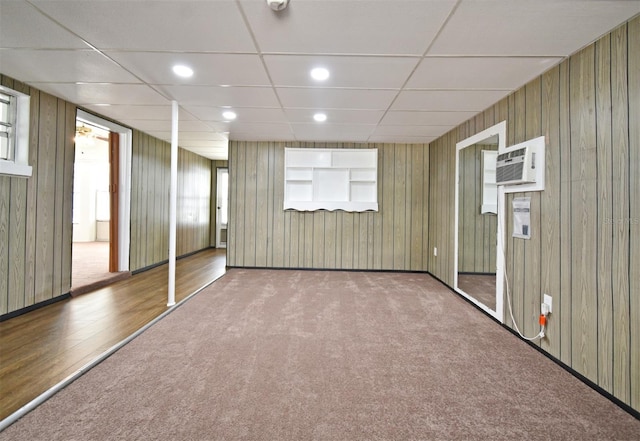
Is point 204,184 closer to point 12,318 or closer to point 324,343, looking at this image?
point 12,318

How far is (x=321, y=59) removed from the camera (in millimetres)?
2379

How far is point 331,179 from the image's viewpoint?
5.45 meters

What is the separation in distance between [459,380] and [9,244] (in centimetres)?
406

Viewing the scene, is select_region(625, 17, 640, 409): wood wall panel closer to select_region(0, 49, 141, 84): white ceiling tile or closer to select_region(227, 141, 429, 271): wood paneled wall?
select_region(0, 49, 141, 84): white ceiling tile

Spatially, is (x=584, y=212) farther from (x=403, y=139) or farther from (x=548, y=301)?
(x=403, y=139)

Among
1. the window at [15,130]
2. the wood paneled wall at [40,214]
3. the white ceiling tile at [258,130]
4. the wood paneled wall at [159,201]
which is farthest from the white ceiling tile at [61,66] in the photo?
the wood paneled wall at [159,201]

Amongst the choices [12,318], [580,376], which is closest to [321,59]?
[580,376]

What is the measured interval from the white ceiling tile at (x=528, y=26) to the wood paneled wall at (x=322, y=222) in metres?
3.25

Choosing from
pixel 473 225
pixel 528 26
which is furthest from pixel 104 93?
pixel 473 225

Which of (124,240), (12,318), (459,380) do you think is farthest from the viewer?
(124,240)

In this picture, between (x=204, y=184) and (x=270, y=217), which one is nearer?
(x=270, y=217)

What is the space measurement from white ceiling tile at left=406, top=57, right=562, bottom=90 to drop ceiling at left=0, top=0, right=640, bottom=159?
0.05ft

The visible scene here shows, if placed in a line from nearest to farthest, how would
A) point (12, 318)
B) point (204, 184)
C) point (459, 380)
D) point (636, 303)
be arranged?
point (636, 303)
point (459, 380)
point (12, 318)
point (204, 184)

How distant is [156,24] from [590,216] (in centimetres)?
305
